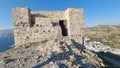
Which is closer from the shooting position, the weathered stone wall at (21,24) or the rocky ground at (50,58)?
the rocky ground at (50,58)

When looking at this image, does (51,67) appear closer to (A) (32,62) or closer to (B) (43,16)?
(A) (32,62)

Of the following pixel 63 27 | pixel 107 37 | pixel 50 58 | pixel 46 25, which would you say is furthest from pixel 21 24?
pixel 107 37

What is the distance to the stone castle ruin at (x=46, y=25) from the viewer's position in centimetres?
1623

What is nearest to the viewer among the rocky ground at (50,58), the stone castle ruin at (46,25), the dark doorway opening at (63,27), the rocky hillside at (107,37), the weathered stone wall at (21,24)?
the rocky ground at (50,58)

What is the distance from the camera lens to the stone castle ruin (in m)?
16.2

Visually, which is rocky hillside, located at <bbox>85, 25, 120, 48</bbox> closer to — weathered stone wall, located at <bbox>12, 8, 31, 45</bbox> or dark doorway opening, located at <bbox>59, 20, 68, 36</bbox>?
dark doorway opening, located at <bbox>59, 20, 68, 36</bbox>

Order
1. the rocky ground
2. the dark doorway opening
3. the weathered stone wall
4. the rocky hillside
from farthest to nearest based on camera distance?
the rocky hillside → the dark doorway opening → the weathered stone wall → the rocky ground

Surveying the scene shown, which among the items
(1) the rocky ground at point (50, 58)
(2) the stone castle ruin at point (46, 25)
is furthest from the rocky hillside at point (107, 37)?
(1) the rocky ground at point (50, 58)

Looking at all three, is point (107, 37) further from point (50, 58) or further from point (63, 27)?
point (50, 58)

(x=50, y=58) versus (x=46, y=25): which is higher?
(x=46, y=25)

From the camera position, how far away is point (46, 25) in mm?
16891

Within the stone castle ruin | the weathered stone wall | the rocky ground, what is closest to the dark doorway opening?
the stone castle ruin

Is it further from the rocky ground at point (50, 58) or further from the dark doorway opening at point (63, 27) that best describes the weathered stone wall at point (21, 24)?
the dark doorway opening at point (63, 27)

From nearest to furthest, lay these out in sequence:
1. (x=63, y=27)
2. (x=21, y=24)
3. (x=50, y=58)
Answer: (x=50, y=58)
(x=21, y=24)
(x=63, y=27)
